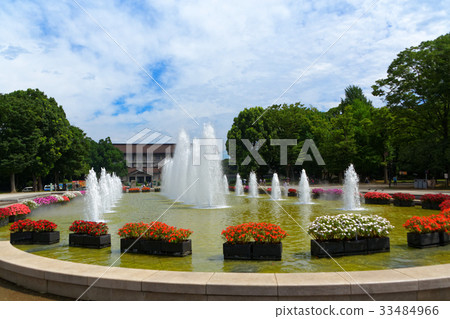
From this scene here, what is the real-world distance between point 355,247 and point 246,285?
4362 millimetres

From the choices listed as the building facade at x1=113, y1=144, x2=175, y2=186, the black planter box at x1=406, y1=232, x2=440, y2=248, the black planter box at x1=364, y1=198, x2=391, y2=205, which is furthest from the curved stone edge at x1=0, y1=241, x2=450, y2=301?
the building facade at x1=113, y1=144, x2=175, y2=186

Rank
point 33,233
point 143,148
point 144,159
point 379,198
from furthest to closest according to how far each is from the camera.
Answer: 1. point 143,148
2. point 144,159
3. point 379,198
4. point 33,233

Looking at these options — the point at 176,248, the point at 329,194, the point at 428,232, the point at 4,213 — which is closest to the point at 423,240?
Result: the point at 428,232

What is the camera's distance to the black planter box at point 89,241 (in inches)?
392

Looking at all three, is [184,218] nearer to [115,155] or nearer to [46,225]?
[46,225]

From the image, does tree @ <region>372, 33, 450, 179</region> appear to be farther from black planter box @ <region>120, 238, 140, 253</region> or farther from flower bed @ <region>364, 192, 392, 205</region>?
black planter box @ <region>120, 238, 140, 253</region>

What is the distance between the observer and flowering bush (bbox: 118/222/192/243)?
8773mm

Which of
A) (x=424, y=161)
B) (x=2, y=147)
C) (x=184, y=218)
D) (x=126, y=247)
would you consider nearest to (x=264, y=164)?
(x=424, y=161)

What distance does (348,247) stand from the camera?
8375 mm

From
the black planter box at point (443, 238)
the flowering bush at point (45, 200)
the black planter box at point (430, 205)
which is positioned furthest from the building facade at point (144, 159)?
the black planter box at point (443, 238)

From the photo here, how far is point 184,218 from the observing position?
16750 millimetres

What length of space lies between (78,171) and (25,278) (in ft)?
198

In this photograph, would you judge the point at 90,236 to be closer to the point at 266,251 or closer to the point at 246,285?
the point at 266,251

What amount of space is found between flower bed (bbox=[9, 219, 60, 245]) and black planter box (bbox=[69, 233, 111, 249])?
95 cm
